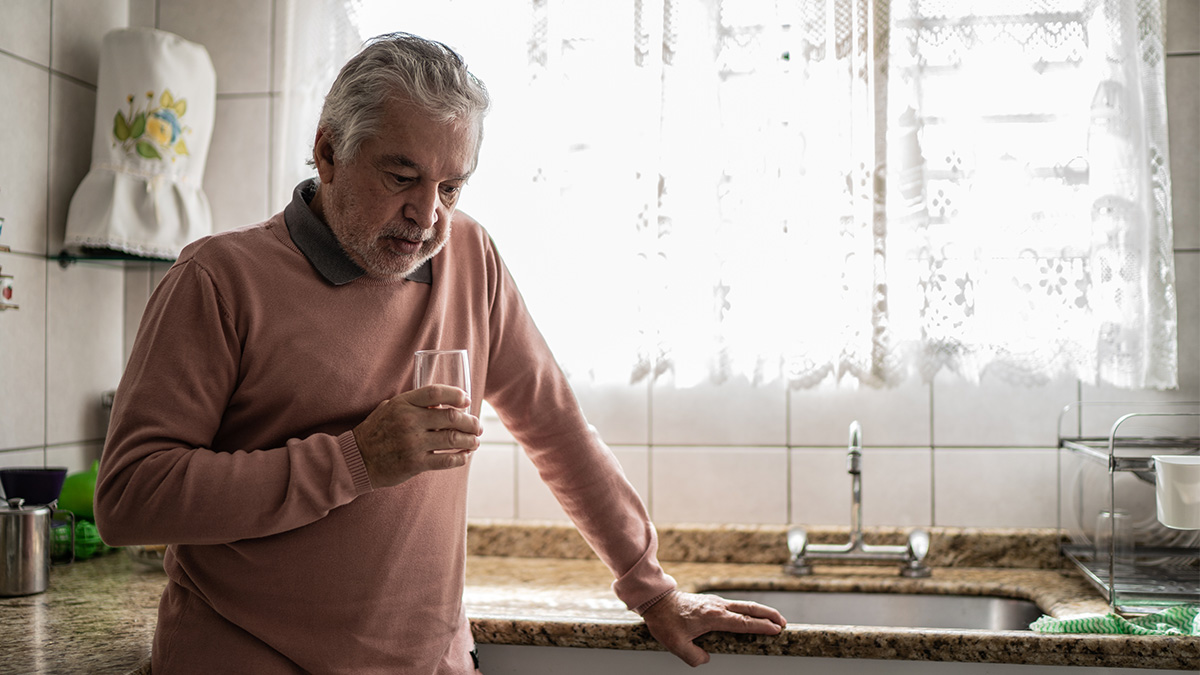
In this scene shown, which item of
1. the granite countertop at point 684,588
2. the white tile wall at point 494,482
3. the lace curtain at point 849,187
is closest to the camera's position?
the granite countertop at point 684,588

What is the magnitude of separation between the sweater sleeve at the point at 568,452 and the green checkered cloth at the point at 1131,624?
1.91ft

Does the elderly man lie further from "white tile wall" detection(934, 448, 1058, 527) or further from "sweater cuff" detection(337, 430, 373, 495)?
"white tile wall" detection(934, 448, 1058, 527)

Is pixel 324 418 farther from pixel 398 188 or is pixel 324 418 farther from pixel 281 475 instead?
pixel 398 188

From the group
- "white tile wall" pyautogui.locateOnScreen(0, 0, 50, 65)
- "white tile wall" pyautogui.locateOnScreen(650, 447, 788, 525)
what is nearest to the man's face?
"white tile wall" pyautogui.locateOnScreen(650, 447, 788, 525)

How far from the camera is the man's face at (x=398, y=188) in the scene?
1142 mm

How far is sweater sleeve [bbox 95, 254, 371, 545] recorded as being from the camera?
3.50 feet

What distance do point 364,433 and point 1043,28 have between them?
153 centimetres

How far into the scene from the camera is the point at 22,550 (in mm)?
1590

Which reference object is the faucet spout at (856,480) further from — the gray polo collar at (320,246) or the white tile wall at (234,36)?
the white tile wall at (234,36)

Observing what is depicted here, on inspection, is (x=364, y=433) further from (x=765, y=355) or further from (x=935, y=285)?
(x=935, y=285)

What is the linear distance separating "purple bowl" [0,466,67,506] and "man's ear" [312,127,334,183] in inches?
39.7

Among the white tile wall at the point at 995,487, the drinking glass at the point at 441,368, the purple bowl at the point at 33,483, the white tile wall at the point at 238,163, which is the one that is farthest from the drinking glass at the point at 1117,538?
the purple bowl at the point at 33,483

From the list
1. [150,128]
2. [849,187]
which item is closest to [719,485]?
[849,187]

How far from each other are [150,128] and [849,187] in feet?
4.82
